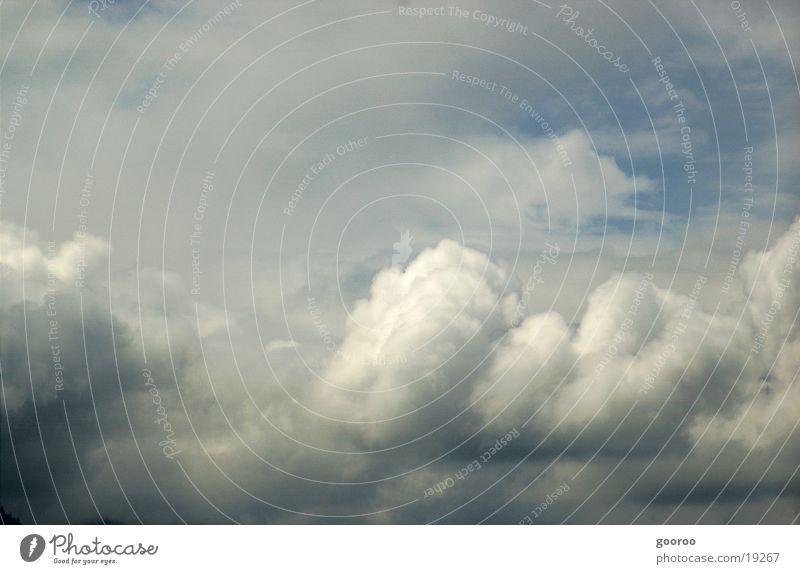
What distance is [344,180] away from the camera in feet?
71.6

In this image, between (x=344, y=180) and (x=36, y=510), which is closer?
(x=36, y=510)

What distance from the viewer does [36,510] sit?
20375 mm

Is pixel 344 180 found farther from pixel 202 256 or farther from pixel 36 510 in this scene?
pixel 36 510
